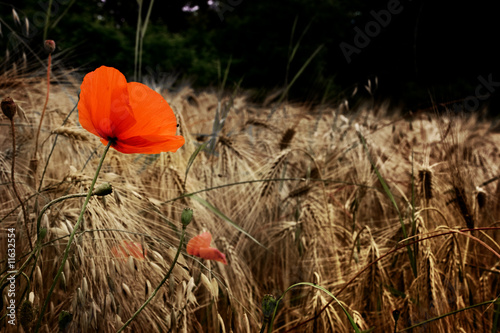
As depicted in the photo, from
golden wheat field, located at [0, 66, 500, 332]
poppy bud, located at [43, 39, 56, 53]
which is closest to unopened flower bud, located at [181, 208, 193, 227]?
golden wheat field, located at [0, 66, 500, 332]

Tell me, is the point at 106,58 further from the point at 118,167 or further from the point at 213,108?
the point at 118,167

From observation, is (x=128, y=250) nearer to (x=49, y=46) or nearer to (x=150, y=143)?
(x=150, y=143)

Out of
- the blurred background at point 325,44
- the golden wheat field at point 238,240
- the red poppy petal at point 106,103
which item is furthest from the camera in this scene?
the blurred background at point 325,44

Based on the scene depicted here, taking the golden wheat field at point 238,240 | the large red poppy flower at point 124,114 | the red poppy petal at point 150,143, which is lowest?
the golden wheat field at point 238,240

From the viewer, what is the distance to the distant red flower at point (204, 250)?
0.61 metres

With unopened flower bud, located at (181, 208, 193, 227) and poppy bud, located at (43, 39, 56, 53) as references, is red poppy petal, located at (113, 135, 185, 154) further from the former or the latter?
poppy bud, located at (43, 39, 56, 53)

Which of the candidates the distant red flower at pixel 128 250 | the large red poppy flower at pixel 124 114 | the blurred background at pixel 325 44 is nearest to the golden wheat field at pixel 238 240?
the distant red flower at pixel 128 250

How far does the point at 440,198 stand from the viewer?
3.60 ft

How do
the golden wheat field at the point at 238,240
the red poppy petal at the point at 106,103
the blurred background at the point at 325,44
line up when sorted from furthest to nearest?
the blurred background at the point at 325,44, the golden wheat field at the point at 238,240, the red poppy petal at the point at 106,103

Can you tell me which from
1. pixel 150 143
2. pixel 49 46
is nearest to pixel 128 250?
pixel 150 143

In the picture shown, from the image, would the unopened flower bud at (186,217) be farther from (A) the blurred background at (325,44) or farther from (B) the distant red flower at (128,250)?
(A) the blurred background at (325,44)

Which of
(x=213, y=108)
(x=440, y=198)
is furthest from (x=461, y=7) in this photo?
(x=440, y=198)

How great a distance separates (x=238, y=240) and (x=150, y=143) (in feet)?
2.00

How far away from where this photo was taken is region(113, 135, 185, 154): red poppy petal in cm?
46
